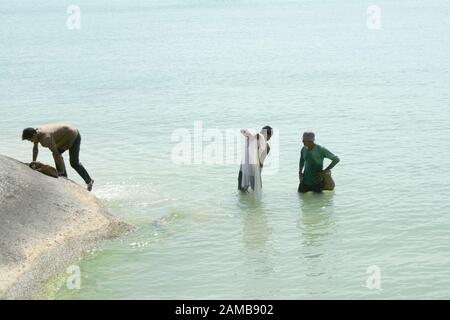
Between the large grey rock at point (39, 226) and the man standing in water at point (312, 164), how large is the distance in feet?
11.8

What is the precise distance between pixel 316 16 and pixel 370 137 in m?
79.6

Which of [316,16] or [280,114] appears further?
[316,16]

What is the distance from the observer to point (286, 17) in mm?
102688

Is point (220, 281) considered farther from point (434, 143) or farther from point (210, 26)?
point (210, 26)

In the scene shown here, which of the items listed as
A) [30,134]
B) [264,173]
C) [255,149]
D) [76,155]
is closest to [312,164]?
[255,149]

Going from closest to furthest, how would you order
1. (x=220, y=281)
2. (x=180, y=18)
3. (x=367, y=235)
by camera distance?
(x=220, y=281), (x=367, y=235), (x=180, y=18)

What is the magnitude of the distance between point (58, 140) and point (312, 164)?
4436 millimetres

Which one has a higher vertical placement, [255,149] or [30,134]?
[30,134]

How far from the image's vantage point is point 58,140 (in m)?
14.5

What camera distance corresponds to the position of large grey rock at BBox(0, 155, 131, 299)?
35.7 ft

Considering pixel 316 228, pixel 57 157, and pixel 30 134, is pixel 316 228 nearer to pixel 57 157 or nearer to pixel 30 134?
pixel 57 157

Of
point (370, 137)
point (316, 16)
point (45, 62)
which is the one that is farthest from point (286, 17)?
point (370, 137)

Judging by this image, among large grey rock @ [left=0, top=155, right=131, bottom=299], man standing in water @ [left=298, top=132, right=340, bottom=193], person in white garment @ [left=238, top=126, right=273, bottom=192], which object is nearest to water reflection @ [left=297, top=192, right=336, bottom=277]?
man standing in water @ [left=298, top=132, right=340, bottom=193]

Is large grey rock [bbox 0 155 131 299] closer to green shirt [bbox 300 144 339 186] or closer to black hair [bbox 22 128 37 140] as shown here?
black hair [bbox 22 128 37 140]
